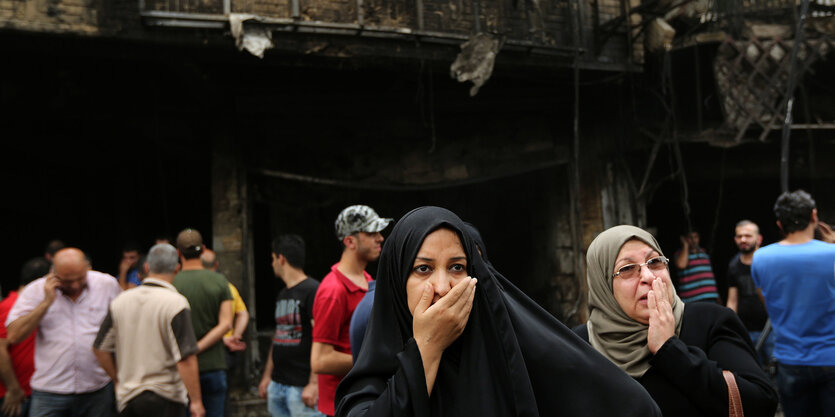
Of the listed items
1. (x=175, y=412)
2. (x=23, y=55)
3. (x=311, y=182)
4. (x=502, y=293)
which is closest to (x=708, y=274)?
(x=311, y=182)

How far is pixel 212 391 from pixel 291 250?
1.19 meters

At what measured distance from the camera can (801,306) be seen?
13.8ft

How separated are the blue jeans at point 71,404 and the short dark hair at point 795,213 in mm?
4496

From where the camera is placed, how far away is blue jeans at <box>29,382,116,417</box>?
193 inches

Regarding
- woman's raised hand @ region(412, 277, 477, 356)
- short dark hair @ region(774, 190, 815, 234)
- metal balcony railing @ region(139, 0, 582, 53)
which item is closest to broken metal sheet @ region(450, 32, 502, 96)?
metal balcony railing @ region(139, 0, 582, 53)

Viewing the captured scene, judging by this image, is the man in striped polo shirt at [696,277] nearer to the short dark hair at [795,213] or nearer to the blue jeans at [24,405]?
the short dark hair at [795,213]

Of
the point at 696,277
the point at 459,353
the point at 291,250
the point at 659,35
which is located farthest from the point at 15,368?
the point at 659,35

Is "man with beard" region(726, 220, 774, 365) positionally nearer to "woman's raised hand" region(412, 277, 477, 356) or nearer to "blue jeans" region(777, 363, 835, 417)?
"blue jeans" region(777, 363, 835, 417)

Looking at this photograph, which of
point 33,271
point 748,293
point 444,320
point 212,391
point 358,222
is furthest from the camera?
point 748,293

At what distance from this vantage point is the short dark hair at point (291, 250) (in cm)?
512

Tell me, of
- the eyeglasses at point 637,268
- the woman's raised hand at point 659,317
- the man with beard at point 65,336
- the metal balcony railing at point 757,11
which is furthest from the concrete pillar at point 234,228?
the woman's raised hand at point 659,317

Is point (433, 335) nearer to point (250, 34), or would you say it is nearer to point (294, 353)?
point (294, 353)

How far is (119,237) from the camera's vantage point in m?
11.4

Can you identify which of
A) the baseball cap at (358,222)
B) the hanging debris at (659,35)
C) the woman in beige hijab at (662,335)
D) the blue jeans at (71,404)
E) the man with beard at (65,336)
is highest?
the hanging debris at (659,35)
